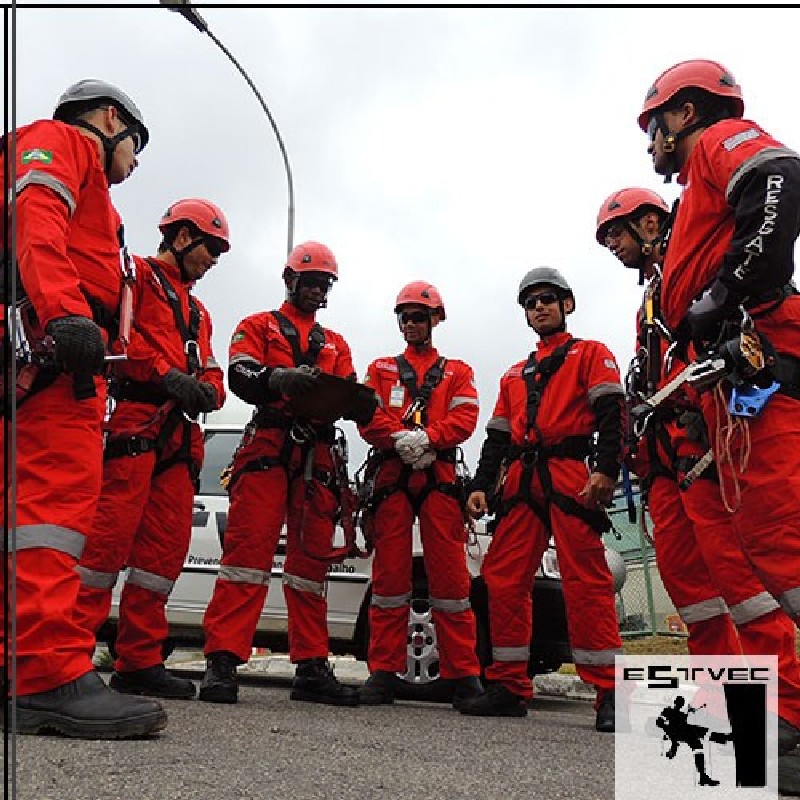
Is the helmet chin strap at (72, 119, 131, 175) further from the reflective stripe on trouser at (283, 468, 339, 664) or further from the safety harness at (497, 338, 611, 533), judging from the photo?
the safety harness at (497, 338, 611, 533)

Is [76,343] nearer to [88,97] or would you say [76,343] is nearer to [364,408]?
[88,97]

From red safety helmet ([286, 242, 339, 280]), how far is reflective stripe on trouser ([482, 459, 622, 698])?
1609 mm

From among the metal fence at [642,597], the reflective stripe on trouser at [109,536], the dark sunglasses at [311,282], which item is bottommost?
the metal fence at [642,597]

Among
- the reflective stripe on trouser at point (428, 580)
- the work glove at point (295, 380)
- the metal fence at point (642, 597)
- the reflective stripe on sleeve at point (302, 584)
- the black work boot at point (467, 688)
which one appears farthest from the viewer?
the metal fence at point (642, 597)

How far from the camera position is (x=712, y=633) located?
402 centimetres

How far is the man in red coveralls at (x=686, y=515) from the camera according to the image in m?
3.22

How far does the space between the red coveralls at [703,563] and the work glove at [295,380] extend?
1710mm

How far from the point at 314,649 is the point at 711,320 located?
3022 mm

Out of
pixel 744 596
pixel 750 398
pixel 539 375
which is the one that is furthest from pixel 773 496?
pixel 539 375

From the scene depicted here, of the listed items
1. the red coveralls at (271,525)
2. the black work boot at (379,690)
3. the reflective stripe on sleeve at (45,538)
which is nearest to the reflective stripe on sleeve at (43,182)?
the reflective stripe on sleeve at (45,538)

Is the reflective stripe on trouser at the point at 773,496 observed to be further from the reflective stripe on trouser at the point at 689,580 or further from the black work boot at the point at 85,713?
the black work boot at the point at 85,713

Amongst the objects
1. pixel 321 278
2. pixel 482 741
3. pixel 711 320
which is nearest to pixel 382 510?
pixel 321 278

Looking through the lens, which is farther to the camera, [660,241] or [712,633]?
[660,241]

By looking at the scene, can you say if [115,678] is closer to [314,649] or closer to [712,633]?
[314,649]
